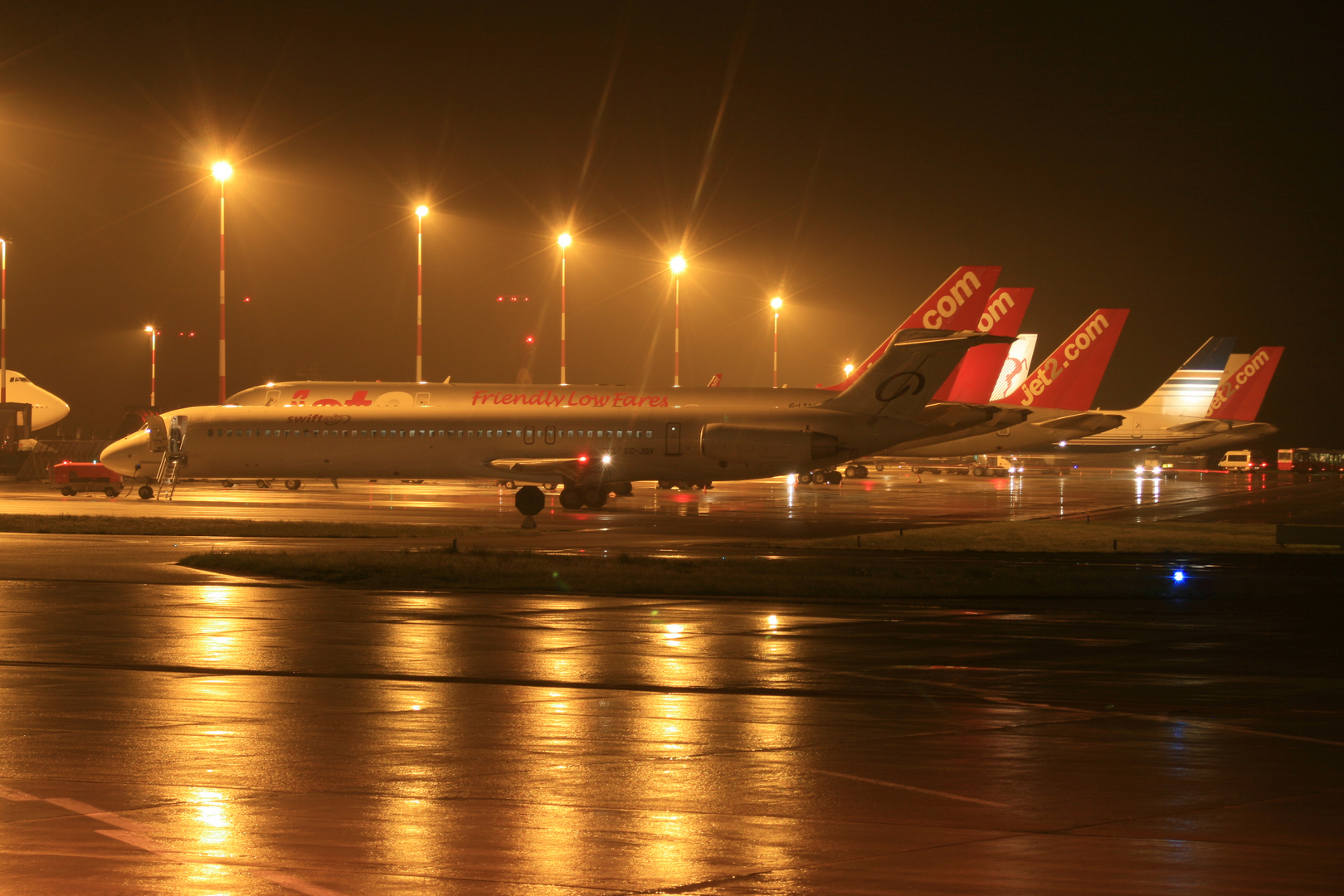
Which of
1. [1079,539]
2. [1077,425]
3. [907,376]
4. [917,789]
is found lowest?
[917,789]

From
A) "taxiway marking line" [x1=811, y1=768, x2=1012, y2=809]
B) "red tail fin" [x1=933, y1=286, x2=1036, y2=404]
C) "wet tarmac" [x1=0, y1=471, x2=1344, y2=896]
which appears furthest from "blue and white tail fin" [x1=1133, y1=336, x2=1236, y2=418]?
"taxiway marking line" [x1=811, y1=768, x2=1012, y2=809]

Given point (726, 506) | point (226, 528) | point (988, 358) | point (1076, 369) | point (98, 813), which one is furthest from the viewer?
point (1076, 369)

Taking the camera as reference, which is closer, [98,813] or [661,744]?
[98,813]

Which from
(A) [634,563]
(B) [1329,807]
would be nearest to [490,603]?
(A) [634,563]

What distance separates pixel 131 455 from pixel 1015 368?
43705 millimetres

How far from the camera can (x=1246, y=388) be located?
89438 millimetres

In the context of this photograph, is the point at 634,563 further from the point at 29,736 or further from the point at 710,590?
the point at 29,736

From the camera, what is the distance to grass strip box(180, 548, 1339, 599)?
21.0 meters

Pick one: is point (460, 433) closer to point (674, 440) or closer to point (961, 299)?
point (674, 440)

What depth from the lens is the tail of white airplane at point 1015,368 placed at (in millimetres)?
71688

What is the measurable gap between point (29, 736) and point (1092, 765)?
7639mm

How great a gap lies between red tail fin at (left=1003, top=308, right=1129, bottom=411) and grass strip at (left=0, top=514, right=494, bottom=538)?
140 ft

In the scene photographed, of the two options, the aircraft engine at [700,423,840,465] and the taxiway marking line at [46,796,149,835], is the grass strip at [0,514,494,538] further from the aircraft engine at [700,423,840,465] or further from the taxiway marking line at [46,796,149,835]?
the taxiway marking line at [46,796,149,835]

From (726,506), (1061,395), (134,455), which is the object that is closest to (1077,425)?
(1061,395)
